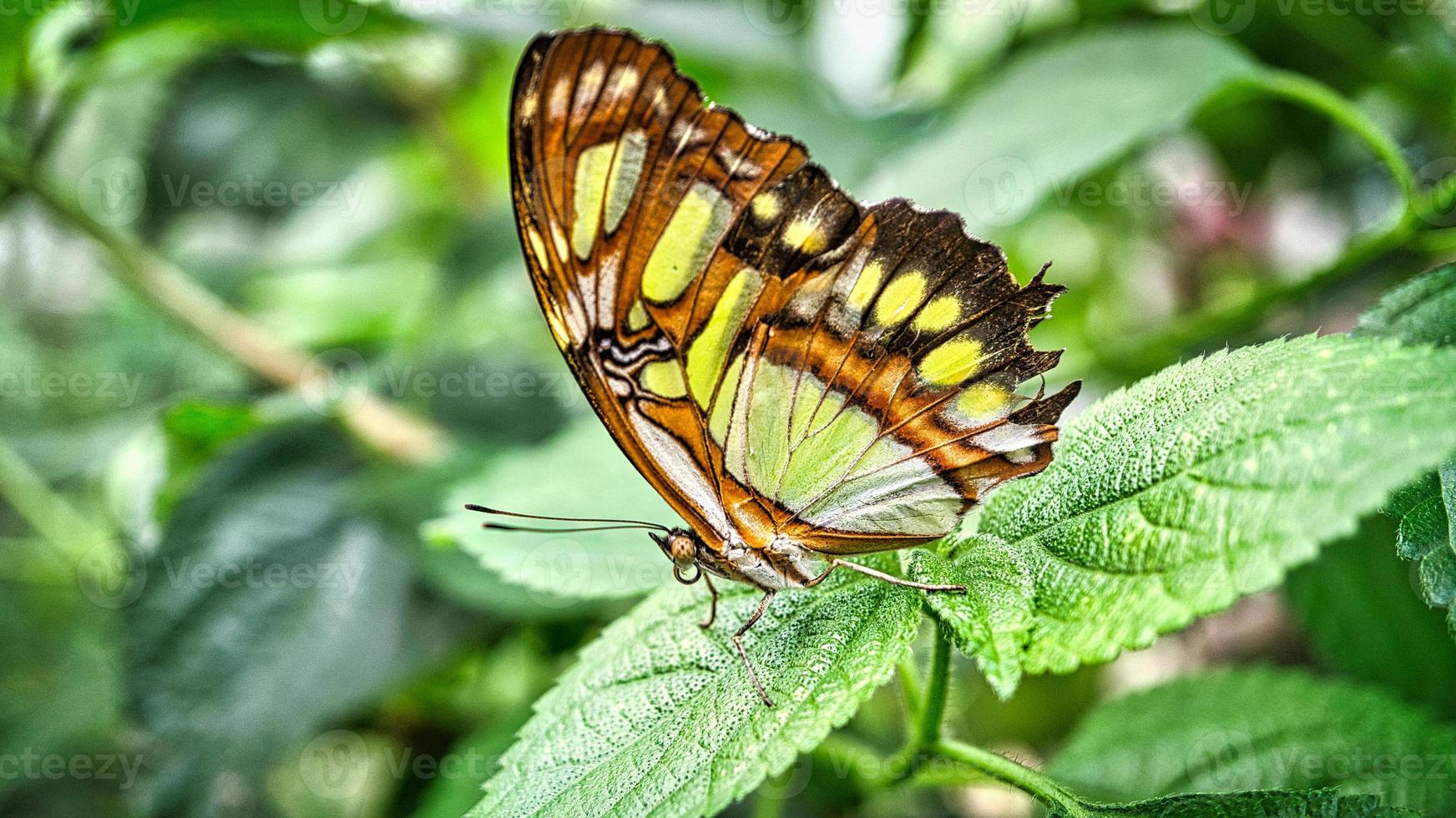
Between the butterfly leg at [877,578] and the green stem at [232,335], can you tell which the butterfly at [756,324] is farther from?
the green stem at [232,335]

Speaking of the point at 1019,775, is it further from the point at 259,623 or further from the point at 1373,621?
the point at 259,623

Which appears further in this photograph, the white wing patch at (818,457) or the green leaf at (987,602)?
the white wing patch at (818,457)

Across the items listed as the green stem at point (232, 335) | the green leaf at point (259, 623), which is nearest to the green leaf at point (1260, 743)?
the green leaf at point (259, 623)

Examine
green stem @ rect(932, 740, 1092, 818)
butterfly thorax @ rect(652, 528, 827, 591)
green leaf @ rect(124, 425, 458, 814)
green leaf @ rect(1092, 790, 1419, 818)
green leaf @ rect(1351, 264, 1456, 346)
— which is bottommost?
green leaf @ rect(1092, 790, 1419, 818)

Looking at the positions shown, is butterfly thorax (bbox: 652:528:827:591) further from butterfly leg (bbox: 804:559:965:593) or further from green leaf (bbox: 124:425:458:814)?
green leaf (bbox: 124:425:458:814)

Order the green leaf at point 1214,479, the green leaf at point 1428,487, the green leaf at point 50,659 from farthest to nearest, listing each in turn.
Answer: the green leaf at point 50,659 → the green leaf at point 1428,487 → the green leaf at point 1214,479

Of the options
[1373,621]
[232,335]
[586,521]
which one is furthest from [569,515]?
[1373,621]

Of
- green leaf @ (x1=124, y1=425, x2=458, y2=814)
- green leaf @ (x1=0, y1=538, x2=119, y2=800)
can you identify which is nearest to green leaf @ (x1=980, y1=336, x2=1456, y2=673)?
green leaf @ (x1=124, y1=425, x2=458, y2=814)
